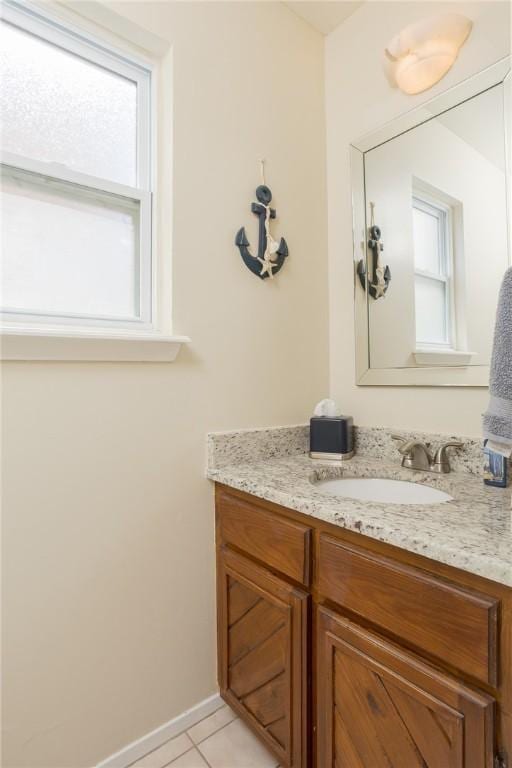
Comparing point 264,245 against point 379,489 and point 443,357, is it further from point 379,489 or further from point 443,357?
point 379,489

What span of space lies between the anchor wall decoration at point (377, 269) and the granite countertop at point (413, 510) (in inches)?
25.5

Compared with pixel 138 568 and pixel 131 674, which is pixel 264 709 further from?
pixel 138 568

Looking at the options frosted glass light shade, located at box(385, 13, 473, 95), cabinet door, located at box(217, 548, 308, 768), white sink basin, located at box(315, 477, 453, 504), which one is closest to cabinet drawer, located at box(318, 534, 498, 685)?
cabinet door, located at box(217, 548, 308, 768)

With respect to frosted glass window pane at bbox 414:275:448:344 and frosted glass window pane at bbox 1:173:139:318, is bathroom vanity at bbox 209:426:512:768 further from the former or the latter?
frosted glass window pane at bbox 1:173:139:318

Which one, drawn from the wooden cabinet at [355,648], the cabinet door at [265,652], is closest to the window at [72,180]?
the wooden cabinet at [355,648]

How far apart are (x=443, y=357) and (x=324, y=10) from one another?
4.82 feet

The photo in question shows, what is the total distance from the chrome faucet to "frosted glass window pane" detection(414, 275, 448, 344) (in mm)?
344

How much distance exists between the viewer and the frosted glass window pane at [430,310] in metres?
1.29

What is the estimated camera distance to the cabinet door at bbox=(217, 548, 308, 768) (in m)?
0.97

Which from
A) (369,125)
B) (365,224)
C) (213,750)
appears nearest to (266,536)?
(213,750)

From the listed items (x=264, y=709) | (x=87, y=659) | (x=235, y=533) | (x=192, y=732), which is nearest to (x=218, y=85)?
(x=235, y=533)

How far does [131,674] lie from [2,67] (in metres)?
1.72

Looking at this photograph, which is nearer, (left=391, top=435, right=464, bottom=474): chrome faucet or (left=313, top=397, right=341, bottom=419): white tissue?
(left=391, top=435, right=464, bottom=474): chrome faucet

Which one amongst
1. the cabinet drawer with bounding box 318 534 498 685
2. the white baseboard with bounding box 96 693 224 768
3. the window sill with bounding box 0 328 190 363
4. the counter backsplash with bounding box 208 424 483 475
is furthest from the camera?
the counter backsplash with bounding box 208 424 483 475
